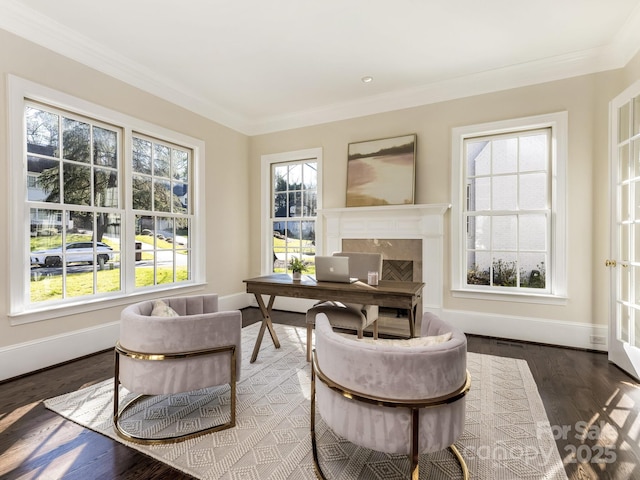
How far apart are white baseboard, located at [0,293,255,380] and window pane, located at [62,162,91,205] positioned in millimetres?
1263

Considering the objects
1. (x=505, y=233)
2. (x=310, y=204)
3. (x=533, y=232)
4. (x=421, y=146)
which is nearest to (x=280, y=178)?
(x=310, y=204)

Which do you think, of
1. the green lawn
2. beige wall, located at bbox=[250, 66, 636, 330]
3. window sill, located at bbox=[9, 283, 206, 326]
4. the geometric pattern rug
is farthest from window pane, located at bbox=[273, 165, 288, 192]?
the geometric pattern rug

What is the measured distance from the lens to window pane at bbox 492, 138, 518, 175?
Answer: 3.73 meters

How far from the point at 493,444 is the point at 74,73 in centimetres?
442

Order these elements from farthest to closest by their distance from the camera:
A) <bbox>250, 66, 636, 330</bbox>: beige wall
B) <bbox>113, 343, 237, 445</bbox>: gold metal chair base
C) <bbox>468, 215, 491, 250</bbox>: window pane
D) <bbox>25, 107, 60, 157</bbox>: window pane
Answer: <bbox>468, 215, 491, 250</bbox>: window pane → <bbox>250, 66, 636, 330</bbox>: beige wall → <bbox>25, 107, 60, 157</bbox>: window pane → <bbox>113, 343, 237, 445</bbox>: gold metal chair base

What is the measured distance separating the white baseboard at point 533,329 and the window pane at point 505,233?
2.64ft

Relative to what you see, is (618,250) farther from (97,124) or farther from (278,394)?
(97,124)

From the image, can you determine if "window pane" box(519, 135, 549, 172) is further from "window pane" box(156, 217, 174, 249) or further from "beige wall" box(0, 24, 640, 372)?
"window pane" box(156, 217, 174, 249)

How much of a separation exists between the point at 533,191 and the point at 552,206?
0.83ft

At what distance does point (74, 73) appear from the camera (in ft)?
10.0

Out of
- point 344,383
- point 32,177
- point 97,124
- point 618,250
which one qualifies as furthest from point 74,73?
point 618,250

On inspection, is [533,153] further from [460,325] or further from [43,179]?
[43,179]

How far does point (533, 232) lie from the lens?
143 inches

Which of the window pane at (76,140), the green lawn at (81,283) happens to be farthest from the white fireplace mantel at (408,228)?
the window pane at (76,140)
